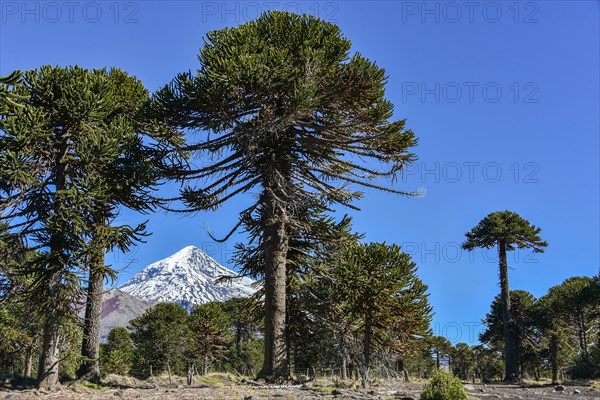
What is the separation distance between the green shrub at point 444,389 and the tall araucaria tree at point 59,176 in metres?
8.22

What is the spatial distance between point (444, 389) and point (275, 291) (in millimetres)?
5240

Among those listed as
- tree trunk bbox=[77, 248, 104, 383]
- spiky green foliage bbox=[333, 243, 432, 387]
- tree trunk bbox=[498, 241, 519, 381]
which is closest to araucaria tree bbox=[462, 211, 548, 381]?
tree trunk bbox=[498, 241, 519, 381]

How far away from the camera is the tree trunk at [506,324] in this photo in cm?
2989

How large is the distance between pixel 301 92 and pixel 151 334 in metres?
31.9

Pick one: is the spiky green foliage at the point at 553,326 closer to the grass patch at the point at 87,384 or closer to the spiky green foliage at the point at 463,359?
the grass patch at the point at 87,384

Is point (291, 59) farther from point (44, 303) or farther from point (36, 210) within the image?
point (44, 303)

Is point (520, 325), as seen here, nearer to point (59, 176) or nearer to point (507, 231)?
point (507, 231)

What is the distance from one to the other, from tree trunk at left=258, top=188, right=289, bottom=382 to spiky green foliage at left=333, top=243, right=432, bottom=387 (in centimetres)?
376

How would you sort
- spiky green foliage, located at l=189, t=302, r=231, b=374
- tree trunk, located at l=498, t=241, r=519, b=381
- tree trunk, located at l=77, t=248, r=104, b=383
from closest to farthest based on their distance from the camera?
1. tree trunk, located at l=77, t=248, r=104, b=383
2. tree trunk, located at l=498, t=241, r=519, b=381
3. spiky green foliage, located at l=189, t=302, r=231, b=374

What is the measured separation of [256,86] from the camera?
36.8 feet

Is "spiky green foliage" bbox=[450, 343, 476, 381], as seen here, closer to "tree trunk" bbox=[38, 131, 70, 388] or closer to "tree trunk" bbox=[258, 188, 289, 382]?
"tree trunk" bbox=[258, 188, 289, 382]

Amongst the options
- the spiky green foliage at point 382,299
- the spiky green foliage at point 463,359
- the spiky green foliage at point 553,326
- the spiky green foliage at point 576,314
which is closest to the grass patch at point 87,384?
the spiky green foliage at point 382,299

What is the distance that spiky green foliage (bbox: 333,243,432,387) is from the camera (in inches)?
648

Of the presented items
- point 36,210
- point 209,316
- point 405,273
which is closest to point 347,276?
point 405,273
